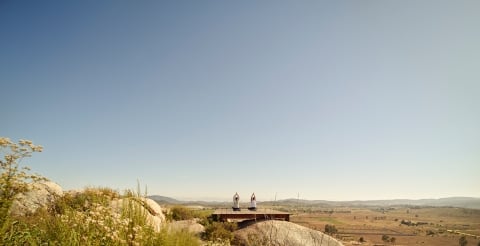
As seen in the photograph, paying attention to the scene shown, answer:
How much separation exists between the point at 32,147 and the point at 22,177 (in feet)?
1.80

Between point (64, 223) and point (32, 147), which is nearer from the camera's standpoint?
point (32, 147)

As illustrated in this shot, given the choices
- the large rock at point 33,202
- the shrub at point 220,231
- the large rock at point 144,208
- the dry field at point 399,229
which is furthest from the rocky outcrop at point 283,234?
the large rock at point 33,202

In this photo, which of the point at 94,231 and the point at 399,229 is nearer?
the point at 94,231

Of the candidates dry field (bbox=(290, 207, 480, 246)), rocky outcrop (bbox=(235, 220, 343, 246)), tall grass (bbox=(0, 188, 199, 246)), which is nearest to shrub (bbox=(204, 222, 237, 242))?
rocky outcrop (bbox=(235, 220, 343, 246))

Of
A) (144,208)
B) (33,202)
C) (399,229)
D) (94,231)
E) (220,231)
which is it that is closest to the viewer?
(94,231)

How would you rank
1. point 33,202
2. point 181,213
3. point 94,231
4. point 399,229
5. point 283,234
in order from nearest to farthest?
point 94,231, point 33,202, point 283,234, point 181,213, point 399,229

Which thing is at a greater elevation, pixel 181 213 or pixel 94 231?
pixel 94 231

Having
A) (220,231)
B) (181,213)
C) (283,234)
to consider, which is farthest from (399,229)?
(220,231)

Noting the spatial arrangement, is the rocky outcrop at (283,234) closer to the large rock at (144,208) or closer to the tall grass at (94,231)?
the large rock at (144,208)

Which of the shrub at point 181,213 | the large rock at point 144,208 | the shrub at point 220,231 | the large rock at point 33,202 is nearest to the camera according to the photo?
the large rock at point 33,202

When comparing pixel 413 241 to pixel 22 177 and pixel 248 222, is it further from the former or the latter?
pixel 22 177

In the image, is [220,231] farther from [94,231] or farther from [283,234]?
[94,231]

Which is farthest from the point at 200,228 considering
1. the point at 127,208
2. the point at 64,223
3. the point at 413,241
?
the point at 413,241

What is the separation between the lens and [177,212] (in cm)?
1922
